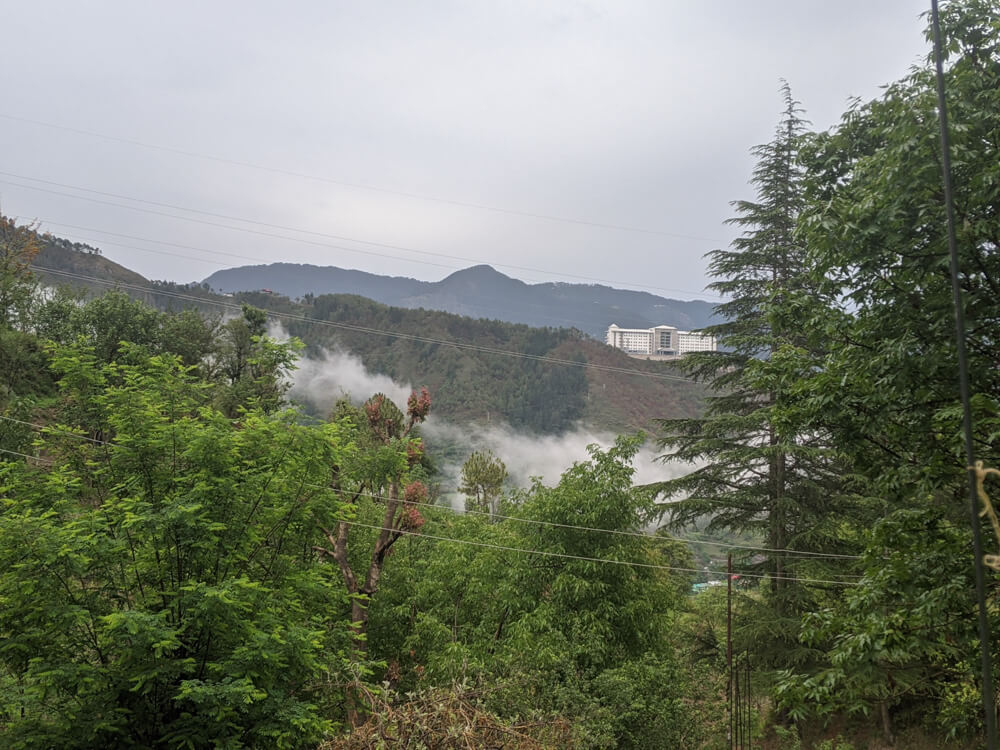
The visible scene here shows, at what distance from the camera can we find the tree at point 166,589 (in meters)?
6.83

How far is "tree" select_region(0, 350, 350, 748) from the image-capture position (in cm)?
683

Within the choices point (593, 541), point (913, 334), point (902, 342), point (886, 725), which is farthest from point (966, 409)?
point (886, 725)

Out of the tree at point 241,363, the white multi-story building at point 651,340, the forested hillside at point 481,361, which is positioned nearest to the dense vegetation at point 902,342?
the tree at point 241,363

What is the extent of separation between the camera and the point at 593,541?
11906mm

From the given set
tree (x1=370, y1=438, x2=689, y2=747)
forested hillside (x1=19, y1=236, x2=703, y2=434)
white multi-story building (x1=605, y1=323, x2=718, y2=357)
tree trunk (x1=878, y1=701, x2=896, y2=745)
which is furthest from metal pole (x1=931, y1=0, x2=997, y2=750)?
white multi-story building (x1=605, y1=323, x2=718, y2=357)

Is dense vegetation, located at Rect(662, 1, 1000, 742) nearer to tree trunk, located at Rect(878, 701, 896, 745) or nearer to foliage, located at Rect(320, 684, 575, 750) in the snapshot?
foliage, located at Rect(320, 684, 575, 750)

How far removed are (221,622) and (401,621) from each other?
21.7 feet

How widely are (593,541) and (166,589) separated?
7.06 metres

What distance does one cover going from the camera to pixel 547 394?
266 ft

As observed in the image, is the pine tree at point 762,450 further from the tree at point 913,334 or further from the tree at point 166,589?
the tree at point 166,589

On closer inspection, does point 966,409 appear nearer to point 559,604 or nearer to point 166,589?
point 166,589

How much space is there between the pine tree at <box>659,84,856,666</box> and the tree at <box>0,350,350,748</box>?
8.25 m

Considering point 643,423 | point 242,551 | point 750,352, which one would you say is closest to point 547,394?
point 643,423

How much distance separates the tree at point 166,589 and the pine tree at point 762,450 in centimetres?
825
